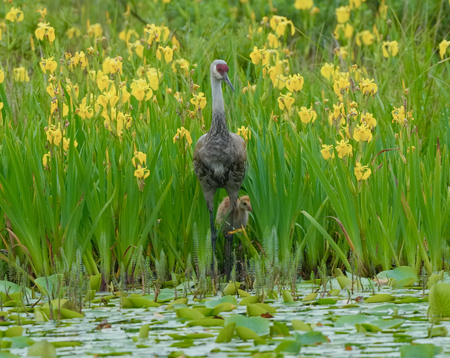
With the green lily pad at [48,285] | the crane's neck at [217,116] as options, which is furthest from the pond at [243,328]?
the crane's neck at [217,116]

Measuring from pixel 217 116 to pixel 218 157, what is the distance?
323 millimetres

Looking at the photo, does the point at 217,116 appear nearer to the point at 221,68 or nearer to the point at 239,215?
the point at 221,68

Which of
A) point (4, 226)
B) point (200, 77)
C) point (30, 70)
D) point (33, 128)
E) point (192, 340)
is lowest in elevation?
point (192, 340)

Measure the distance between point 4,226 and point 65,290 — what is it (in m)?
1.03

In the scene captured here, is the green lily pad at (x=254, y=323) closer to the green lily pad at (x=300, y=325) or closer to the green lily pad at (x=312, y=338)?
the green lily pad at (x=300, y=325)

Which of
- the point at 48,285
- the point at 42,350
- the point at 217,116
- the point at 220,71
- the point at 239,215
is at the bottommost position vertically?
the point at 42,350

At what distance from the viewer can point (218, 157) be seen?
16.6 ft

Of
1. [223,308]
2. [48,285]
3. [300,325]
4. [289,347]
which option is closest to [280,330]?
[300,325]

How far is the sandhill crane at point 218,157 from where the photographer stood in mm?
5078

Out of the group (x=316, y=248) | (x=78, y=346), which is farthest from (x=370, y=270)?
(x=78, y=346)

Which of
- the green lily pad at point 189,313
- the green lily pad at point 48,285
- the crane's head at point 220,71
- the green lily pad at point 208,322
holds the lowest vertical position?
the green lily pad at point 208,322

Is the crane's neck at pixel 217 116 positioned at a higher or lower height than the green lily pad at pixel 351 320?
higher

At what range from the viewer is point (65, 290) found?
4.55 metres

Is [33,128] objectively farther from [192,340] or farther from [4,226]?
[192,340]
